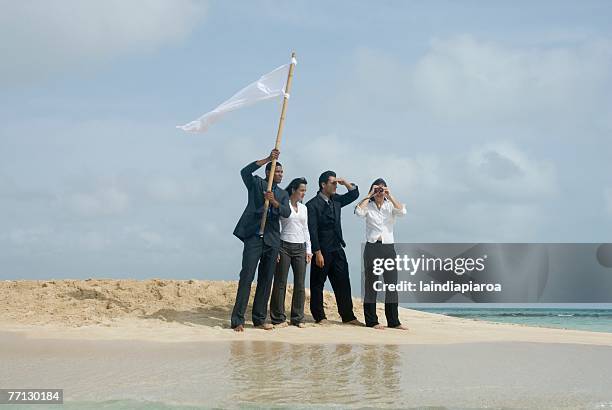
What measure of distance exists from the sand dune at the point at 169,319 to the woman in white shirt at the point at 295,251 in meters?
0.33

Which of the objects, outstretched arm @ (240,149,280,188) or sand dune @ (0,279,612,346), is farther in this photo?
outstretched arm @ (240,149,280,188)

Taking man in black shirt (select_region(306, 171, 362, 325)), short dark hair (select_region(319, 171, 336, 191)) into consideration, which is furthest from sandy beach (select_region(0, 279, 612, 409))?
short dark hair (select_region(319, 171, 336, 191))

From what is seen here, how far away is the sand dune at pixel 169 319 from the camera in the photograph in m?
8.23

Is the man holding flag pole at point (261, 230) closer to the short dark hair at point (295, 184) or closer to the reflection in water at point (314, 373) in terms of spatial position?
the short dark hair at point (295, 184)

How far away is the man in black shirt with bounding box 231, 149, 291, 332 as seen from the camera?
8.52 metres

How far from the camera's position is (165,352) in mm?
6902

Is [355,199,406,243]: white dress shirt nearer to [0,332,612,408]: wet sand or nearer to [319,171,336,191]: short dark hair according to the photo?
[319,171,336,191]: short dark hair

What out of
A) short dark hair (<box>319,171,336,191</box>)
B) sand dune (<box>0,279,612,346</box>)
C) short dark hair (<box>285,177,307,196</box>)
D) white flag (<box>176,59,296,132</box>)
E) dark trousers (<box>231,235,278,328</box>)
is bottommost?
sand dune (<box>0,279,612,346</box>)

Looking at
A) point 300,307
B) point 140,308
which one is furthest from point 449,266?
point 140,308

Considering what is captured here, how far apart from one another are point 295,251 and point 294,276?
0.33 meters

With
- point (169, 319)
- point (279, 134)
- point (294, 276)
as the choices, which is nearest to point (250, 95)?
point (279, 134)

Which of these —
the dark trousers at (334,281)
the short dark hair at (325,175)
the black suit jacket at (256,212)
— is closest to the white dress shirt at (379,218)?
the dark trousers at (334,281)

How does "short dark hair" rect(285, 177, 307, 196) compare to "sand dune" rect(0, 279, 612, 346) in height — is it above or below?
above

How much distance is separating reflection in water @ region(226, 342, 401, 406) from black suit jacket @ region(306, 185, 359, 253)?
197cm
